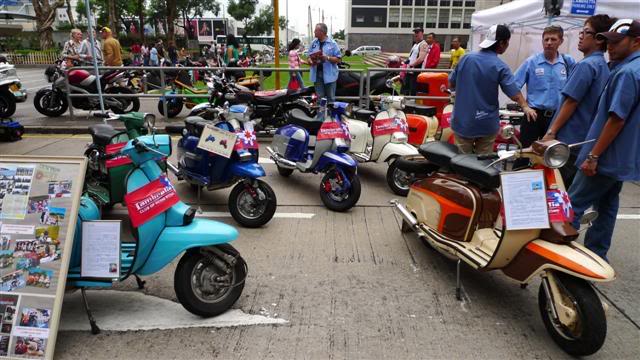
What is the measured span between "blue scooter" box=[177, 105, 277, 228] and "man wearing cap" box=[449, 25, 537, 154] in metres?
2.03

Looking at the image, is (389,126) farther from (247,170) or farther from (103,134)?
(103,134)

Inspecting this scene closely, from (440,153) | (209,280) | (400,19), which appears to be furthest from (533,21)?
(400,19)

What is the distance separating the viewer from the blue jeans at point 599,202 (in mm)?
3518

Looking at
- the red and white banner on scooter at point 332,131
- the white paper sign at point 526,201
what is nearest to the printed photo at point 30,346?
the white paper sign at point 526,201

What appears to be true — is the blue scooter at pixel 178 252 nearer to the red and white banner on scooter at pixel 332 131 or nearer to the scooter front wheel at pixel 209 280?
the scooter front wheel at pixel 209 280

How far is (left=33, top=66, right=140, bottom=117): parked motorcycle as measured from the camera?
9180mm

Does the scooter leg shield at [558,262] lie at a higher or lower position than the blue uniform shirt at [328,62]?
lower

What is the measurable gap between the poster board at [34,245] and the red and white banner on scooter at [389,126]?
13.1 ft

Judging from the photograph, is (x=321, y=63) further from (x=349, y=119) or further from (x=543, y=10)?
(x=543, y=10)

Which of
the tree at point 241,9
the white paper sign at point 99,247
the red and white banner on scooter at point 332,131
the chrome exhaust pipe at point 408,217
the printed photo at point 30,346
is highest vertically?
the tree at point 241,9

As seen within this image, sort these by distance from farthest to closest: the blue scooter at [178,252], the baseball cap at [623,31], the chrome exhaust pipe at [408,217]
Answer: the chrome exhaust pipe at [408,217]
the baseball cap at [623,31]
the blue scooter at [178,252]

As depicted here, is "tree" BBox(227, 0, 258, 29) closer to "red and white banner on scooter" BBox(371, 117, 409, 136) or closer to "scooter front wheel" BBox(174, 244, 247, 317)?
"red and white banner on scooter" BBox(371, 117, 409, 136)

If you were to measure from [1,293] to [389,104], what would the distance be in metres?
4.84

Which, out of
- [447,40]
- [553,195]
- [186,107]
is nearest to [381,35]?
[447,40]
